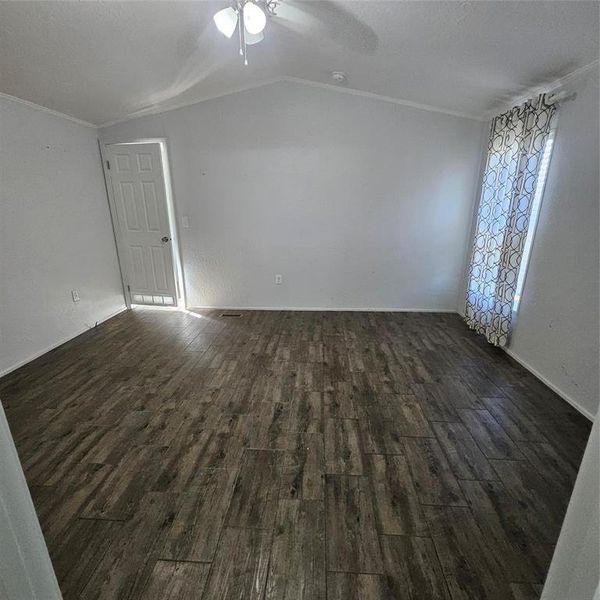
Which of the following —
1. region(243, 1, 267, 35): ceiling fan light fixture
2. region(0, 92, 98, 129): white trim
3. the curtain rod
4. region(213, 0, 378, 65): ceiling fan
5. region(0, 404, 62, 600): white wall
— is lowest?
region(0, 404, 62, 600): white wall

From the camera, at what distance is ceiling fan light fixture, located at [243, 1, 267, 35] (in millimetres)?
1737

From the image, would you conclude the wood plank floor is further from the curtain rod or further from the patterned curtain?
the curtain rod

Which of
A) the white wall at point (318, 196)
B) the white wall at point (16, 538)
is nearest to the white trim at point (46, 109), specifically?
the white wall at point (318, 196)

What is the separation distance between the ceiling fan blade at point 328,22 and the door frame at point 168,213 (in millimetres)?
2174

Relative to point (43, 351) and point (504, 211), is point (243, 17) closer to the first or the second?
point (504, 211)

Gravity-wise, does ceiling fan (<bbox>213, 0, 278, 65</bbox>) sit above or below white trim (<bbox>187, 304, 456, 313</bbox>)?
above

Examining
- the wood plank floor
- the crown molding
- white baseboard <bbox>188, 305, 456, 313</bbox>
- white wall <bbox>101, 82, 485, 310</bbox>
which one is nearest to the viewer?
the wood plank floor

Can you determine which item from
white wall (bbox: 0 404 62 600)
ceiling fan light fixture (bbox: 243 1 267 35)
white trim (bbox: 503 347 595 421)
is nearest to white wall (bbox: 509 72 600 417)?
white trim (bbox: 503 347 595 421)

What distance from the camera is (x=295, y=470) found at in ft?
5.73

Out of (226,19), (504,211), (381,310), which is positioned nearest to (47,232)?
(226,19)

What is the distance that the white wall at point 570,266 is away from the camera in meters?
2.16

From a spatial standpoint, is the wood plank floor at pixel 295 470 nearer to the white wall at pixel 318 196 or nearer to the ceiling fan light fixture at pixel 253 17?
the white wall at pixel 318 196

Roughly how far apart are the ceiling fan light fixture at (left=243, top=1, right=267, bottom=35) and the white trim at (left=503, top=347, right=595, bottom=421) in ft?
10.5

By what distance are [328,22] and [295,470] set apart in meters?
2.82
